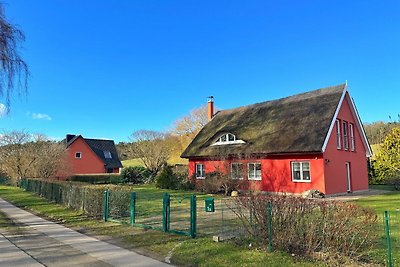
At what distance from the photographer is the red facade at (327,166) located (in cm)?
2062

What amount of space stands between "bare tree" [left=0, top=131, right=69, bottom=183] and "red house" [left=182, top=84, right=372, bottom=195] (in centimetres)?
1636

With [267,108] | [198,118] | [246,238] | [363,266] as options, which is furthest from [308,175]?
[198,118]

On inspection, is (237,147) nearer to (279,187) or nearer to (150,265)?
(279,187)

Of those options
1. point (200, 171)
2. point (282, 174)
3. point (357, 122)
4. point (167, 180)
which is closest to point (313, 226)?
point (282, 174)

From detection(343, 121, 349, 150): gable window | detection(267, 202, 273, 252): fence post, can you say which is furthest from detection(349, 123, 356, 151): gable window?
detection(267, 202, 273, 252): fence post

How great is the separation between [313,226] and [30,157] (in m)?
35.9

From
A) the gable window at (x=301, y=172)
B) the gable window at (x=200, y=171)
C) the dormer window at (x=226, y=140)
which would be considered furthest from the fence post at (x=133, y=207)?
the gable window at (x=200, y=171)

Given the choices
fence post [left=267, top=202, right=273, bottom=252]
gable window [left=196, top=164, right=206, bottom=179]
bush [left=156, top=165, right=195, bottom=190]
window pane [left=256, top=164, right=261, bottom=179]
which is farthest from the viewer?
gable window [left=196, top=164, right=206, bottom=179]

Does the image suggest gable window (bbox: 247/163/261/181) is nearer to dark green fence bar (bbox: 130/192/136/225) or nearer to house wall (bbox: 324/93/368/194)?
house wall (bbox: 324/93/368/194)

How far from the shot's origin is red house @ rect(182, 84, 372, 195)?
20859 millimetres

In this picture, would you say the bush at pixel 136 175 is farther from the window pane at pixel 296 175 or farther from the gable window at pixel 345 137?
the gable window at pixel 345 137

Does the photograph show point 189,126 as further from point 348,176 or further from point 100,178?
point 348,176

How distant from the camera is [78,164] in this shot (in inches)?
2013

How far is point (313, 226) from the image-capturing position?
274 inches
